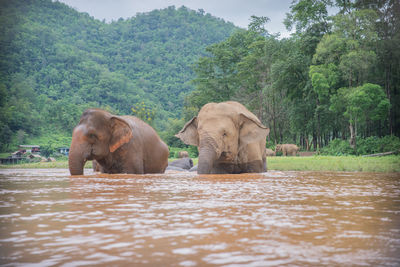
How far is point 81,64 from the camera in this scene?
94000 millimetres

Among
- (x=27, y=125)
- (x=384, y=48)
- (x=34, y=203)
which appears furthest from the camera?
(x=27, y=125)

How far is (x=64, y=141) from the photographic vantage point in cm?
6172

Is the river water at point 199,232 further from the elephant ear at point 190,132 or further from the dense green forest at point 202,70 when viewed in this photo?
the dense green forest at point 202,70

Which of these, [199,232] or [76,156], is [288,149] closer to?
[76,156]

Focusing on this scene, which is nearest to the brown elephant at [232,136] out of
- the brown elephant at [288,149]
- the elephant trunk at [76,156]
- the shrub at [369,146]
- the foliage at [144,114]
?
the elephant trunk at [76,156]

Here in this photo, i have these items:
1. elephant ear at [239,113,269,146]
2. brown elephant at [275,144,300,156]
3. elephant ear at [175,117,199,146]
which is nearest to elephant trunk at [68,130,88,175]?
elephant ear at [175,117,199,146]

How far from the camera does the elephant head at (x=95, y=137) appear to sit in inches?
383

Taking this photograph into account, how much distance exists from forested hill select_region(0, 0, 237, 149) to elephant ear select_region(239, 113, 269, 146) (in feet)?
177

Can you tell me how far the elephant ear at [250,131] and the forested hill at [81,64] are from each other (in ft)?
177

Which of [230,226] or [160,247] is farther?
[230,226]

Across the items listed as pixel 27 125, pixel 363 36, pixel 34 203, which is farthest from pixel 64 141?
pixel 34 203

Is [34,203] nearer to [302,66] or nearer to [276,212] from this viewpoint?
[276,212]

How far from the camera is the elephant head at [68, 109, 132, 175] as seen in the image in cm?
973

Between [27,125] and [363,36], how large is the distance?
55.0 m
